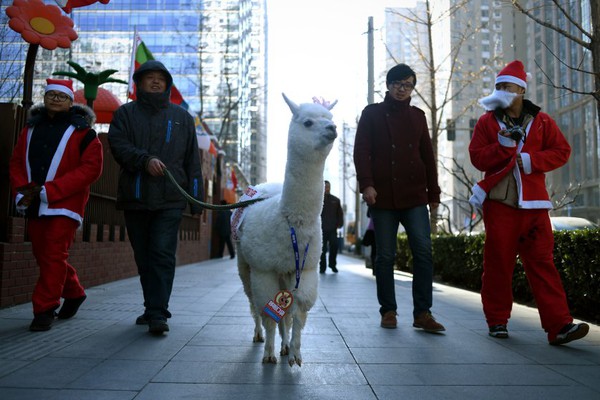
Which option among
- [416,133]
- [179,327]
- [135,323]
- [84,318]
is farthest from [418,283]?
[84,318]

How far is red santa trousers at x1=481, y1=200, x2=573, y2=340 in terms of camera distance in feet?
15.1

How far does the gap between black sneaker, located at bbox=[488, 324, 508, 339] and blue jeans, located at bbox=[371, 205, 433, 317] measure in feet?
2.02

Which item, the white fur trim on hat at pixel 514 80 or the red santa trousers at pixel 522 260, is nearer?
the red santa trousers at pixel 522 260

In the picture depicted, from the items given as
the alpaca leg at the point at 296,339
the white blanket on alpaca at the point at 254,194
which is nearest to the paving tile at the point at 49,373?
the alpaca leg at the point at 296,339

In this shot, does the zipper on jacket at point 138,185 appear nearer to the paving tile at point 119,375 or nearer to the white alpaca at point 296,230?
the white alpaca at point 296,230

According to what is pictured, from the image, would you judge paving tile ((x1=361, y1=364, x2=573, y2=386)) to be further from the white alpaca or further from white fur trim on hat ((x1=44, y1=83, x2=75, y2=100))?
white fur trim on hat ((x1=44, y1=83, x2=75, y2=100))

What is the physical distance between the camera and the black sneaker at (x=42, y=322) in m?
4.78

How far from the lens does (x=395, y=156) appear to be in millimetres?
5523

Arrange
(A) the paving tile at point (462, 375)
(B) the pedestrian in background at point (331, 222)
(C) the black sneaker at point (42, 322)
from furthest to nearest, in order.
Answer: (B) the pedestrian in background at point (331, 222) < (C) the black sneaker at point (42, 322) < (A) the paving tile at point (462, 375)

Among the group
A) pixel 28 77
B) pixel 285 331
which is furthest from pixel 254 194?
pixel 28 77

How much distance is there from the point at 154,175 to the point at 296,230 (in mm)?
1516

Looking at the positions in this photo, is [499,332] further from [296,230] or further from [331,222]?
[331,222]

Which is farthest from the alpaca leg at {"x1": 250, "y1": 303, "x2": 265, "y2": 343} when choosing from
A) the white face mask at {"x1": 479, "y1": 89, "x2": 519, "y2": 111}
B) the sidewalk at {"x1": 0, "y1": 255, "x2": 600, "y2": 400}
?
the white face mask at {"x1": 479, "y1": 89, "x2": 519, "y2": 111}

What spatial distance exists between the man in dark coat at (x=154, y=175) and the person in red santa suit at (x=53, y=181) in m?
0.34
